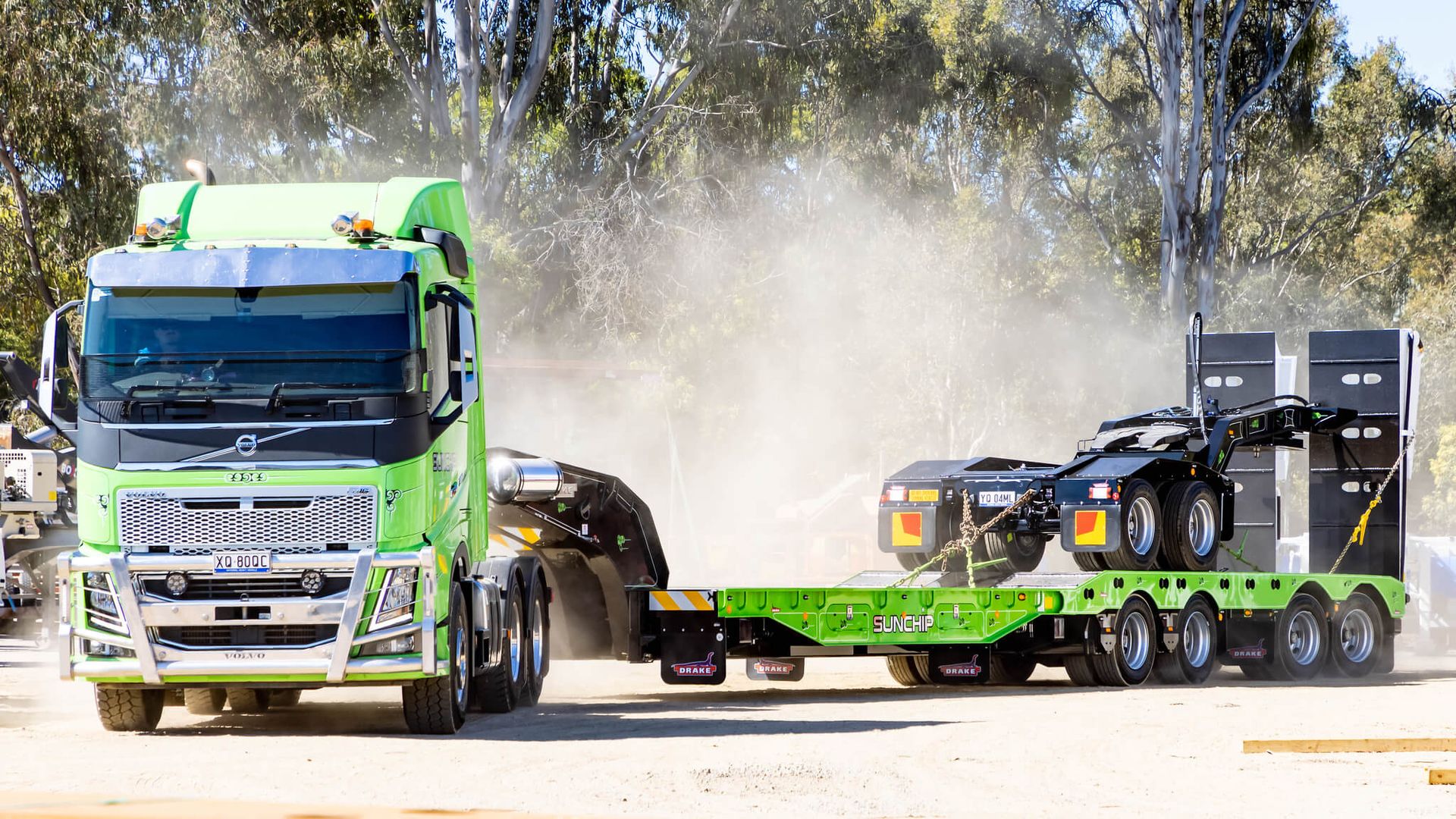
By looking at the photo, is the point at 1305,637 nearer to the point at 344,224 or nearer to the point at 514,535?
the point at 514,535

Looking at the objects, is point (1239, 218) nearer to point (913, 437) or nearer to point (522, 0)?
point (913, 437)

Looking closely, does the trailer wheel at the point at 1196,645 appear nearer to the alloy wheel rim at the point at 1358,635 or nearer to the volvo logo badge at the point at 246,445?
the alloy wheel rim at the point at 1358,635

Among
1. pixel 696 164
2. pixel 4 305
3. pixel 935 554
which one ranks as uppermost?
pixel 696 164

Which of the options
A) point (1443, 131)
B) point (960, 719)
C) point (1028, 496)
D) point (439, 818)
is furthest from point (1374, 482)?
point (1443, 131)

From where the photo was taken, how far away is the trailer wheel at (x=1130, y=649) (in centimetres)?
1422

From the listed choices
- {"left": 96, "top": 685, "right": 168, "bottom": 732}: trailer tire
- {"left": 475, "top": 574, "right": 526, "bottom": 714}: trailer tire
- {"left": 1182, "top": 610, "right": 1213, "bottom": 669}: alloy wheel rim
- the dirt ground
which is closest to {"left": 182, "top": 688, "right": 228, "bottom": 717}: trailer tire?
the dirt ground

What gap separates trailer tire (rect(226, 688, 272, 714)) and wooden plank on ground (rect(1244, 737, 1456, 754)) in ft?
23.0

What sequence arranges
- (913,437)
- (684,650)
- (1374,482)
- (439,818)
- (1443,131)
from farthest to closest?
(913,437), (1443,131), (1374,482), (684,650), (439,818)

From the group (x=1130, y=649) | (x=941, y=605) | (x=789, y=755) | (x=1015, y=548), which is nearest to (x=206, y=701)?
(x=789, y=755)

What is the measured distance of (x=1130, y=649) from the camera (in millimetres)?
14594

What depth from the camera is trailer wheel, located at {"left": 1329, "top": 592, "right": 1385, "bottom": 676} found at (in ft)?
55.7

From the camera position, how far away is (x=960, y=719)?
11.6 metres

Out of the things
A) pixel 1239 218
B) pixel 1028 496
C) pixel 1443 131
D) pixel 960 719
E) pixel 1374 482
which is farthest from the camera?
pixel 1239 218

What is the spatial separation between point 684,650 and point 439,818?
5.83m
